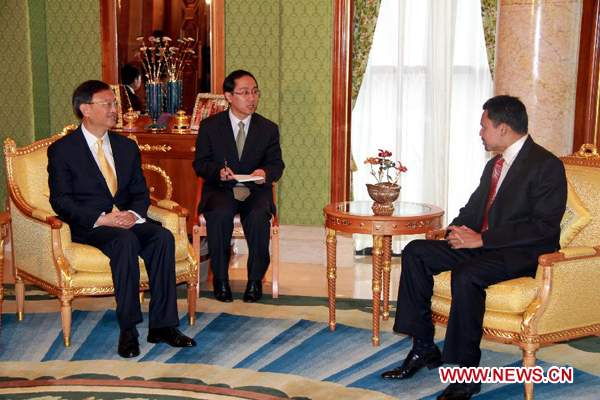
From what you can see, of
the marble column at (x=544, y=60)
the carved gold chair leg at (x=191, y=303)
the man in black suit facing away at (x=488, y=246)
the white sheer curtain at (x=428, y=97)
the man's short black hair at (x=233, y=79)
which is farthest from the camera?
the white sheer curtain at (x=428, y=97)

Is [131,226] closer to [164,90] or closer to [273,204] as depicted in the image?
[273,204]

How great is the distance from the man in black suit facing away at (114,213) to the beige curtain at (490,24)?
348cm

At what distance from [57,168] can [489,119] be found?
2.51 metres

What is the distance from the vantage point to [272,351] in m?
4.17

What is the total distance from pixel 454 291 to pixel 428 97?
3472 millimetres

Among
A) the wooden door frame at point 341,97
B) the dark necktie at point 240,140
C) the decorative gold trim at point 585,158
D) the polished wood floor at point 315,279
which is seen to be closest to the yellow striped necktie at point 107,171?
the dark necktie at point 240,140

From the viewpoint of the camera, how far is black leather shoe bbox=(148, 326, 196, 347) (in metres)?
4.24

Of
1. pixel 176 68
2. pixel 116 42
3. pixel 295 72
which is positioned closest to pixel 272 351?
pixel 295 72

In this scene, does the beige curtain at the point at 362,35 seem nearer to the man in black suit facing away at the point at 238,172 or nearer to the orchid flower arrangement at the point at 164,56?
the man in black suit facing away at the point at 238,172

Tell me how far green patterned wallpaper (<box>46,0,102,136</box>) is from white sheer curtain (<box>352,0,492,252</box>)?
97.1 inches

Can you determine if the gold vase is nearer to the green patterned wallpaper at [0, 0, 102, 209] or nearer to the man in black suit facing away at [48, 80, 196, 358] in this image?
the man in black suit facing away at [48, 80, 196, 358]

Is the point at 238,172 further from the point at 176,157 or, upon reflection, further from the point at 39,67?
the point at 39,67

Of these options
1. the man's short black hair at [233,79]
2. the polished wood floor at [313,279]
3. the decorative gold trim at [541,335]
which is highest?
the man's short black hair at [233,79]

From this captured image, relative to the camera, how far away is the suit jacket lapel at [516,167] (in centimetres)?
369
